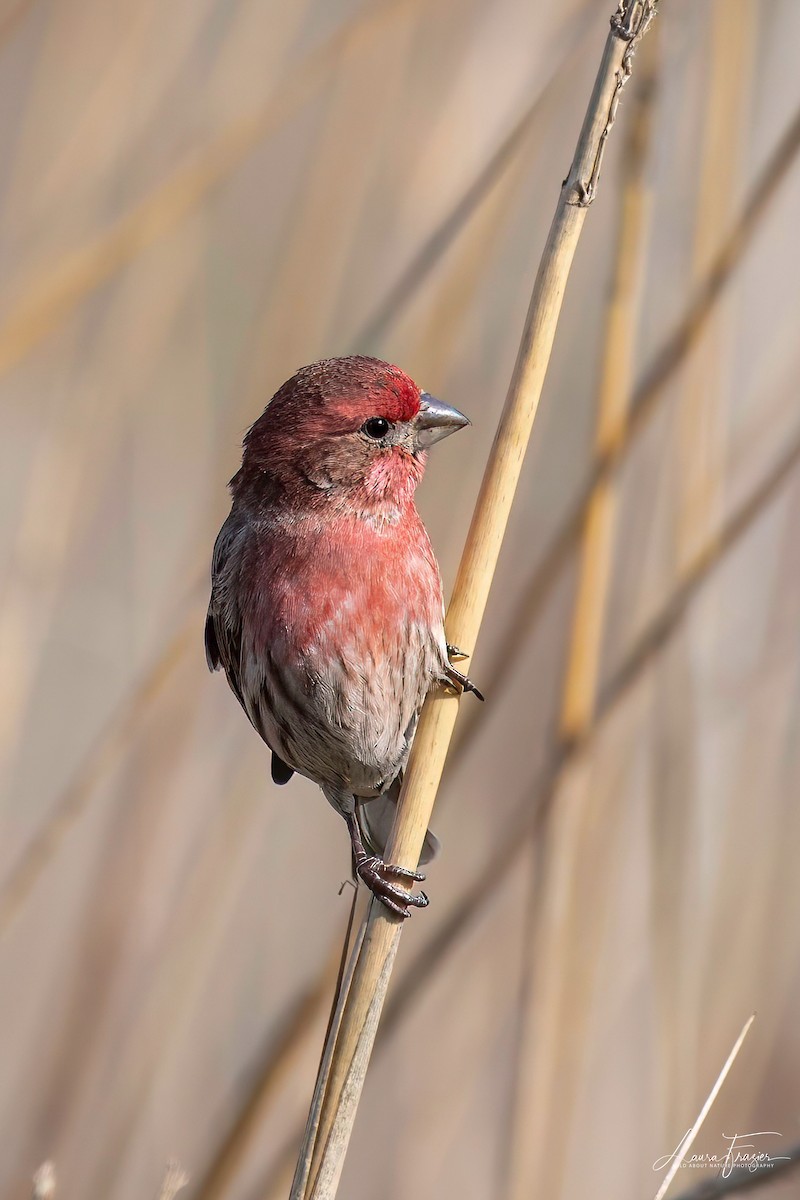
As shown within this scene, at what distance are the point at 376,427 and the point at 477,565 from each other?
665mm

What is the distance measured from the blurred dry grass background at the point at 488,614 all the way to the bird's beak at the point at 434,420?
231 mm

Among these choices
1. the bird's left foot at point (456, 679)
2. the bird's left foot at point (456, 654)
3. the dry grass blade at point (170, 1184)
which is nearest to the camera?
the dry grass blade at point (170, 1184)

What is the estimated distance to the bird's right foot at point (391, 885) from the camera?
6.20ft

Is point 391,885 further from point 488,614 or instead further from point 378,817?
point 488,614

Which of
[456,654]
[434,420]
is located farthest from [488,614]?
[456,654]

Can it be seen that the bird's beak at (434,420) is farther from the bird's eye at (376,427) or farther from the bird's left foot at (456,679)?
the bird's left foot at (456,679)

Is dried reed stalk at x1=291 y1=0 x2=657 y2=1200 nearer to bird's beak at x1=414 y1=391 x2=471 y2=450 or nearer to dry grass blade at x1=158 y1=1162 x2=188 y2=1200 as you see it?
dry grass blade at x1=158 y1=1162 x2=188 y2=1200

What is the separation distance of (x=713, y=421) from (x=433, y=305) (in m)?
0.63

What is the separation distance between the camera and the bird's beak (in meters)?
2.42

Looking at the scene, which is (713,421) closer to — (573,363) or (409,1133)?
(573,363)

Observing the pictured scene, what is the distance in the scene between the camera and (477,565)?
72.3 inches

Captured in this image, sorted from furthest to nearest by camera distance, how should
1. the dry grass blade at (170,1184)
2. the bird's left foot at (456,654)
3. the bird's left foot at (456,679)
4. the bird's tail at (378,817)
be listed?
the bird's tail at (378,817)
the bird's left foot at (456,679)
the bird's left foot at (456,654)
the dry grass blade at (170,1184)

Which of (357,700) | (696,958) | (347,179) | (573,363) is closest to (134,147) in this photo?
(347,179)

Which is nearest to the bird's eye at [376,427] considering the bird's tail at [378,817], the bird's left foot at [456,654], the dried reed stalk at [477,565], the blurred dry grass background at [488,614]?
the blurred dry grass background at [488,614]
